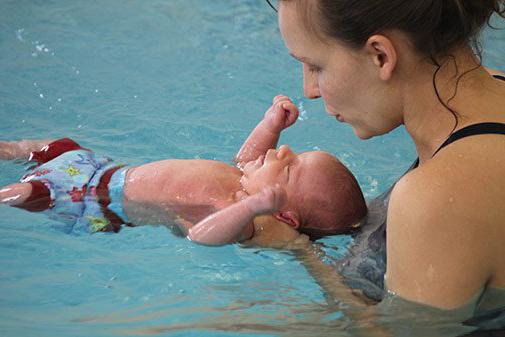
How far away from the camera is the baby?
9.27 ft

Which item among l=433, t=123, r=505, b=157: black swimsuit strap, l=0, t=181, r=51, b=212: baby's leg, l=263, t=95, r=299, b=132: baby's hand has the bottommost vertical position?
l=0, t=181, r=51, b=212: baby's leg

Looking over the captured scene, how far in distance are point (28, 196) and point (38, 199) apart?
2.1 inches

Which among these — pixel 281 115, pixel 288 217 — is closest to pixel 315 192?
pixel 288 217

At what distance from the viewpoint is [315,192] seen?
2832 mm

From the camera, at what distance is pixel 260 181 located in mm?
2916

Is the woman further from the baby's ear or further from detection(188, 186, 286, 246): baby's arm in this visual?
the baby's ear

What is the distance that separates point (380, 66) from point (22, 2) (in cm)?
377

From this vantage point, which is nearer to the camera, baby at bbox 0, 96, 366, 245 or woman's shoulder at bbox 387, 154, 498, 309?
woman's shoulder at bbox 387, 154, 498, 309

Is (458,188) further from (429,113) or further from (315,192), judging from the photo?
(315,192)

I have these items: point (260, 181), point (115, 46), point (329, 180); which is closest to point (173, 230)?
point (260, 181)

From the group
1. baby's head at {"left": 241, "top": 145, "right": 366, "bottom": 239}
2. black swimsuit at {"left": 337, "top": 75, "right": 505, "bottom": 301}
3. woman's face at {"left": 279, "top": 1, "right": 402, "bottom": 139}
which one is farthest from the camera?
baby's head at {"left": 241, "top": 145, "right": 366, "bottom": 239}

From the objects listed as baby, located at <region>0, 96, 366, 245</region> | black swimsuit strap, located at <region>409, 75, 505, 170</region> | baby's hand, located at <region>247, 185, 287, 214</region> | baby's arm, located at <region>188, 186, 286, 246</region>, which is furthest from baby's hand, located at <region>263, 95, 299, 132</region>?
black swimsuit strap, located at <region>409, 75, 505, 170</region>

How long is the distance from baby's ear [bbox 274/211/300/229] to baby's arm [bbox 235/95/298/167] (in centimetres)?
53

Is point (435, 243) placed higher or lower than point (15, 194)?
higher
